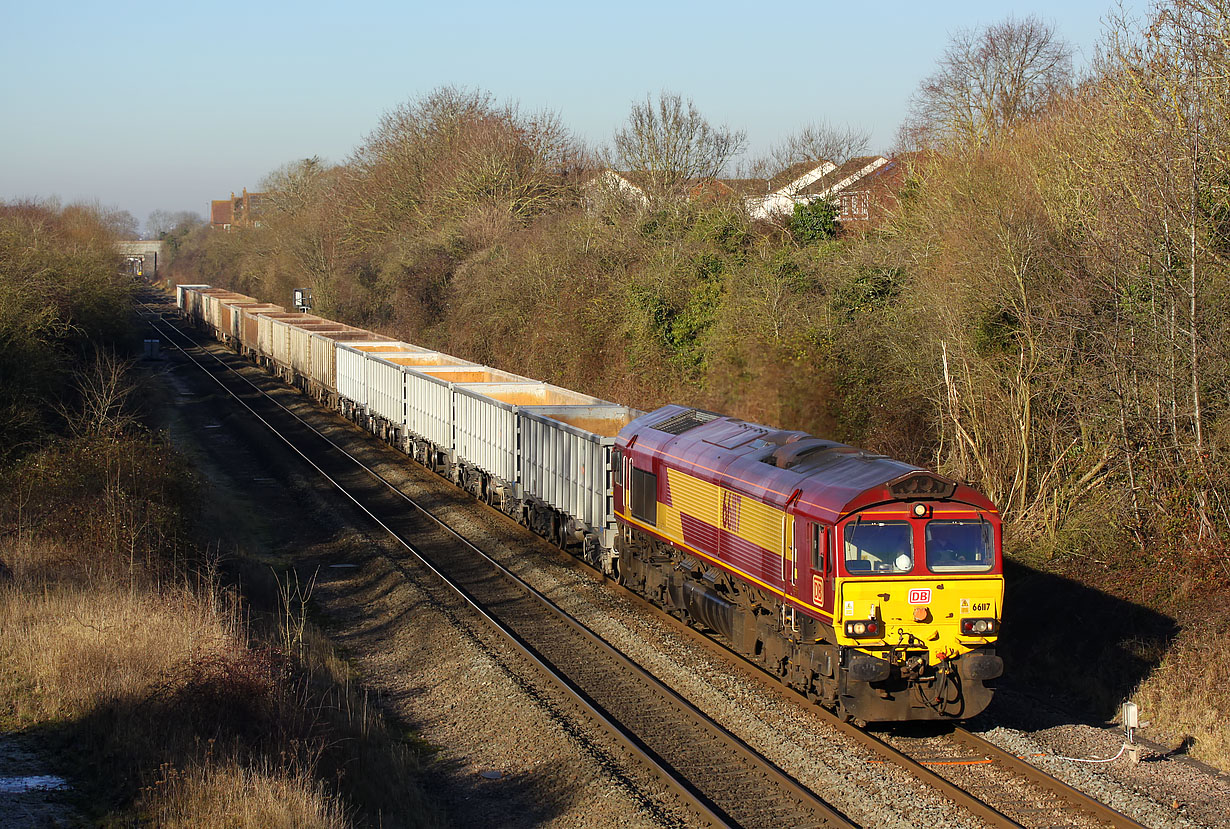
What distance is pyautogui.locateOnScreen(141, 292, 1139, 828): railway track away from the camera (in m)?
8.75

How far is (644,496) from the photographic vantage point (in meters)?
14.9

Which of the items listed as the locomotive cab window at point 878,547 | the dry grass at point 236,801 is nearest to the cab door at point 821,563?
the locomotive cab window at point 878,547

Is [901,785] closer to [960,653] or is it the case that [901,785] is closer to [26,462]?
[960,653]

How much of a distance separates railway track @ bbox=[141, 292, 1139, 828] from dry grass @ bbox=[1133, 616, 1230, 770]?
2322mm

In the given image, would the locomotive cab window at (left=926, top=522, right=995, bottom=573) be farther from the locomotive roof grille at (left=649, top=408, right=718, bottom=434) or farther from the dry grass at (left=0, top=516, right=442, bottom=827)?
the dry grass at (left=0, top=516, right=442, bottom=827)

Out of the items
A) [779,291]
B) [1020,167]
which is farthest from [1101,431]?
[779,291]

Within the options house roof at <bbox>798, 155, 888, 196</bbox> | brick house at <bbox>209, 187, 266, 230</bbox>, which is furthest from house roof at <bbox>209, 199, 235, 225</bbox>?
house roof at <bbox>798, 155, 888, 196</bbox>

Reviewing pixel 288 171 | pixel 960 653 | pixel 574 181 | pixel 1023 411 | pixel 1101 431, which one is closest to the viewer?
pixel 960 653

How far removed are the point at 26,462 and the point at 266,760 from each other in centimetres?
1330

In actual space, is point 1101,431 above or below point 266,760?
above

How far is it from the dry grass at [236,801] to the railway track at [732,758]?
316 centimetres

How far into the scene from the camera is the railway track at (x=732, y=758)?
8750 mm

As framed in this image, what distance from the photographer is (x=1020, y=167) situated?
17328 mm

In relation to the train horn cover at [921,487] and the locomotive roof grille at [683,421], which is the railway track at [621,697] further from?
the locomotive roof grille at [683,421]
